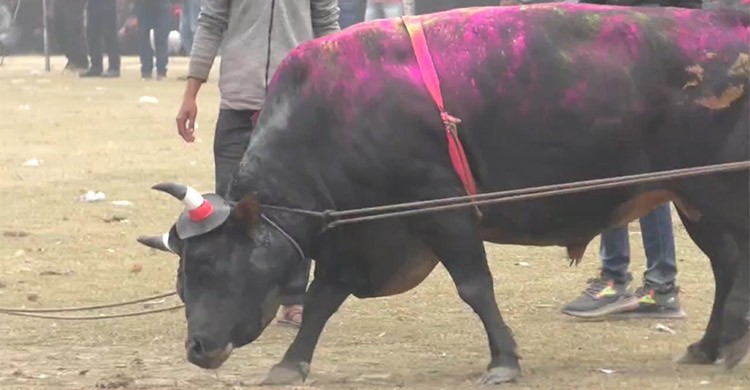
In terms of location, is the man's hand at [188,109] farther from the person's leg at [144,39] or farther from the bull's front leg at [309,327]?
the person's leg at [144,39]

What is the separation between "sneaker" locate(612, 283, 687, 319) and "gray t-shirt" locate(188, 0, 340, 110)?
1910 mm

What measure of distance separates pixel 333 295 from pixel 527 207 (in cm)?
80

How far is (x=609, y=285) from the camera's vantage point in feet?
24.0

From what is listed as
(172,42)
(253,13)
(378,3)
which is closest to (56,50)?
(172,42)

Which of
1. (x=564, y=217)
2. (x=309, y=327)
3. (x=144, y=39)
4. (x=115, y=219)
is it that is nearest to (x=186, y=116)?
(x=309, y=327)

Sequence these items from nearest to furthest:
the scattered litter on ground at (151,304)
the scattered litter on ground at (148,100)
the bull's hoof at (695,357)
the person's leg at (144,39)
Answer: the bull's hoof at (695,357), the scattered litter on ground at (151,304), the scattered litter on ground at (148,100), the person's leg at (144,39)

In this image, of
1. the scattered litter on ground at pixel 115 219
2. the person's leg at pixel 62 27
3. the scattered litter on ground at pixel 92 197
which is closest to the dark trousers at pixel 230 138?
the scattered litter on ground at pixel 115 219

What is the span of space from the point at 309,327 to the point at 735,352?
5.26 feet

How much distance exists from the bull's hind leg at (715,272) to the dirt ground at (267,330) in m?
0.12

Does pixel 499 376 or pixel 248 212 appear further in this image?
pixel 499 376

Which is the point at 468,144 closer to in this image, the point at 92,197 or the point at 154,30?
the point at 92,197

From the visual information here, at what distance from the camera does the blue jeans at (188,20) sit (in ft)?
83.1

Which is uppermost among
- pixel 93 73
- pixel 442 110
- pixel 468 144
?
pixel 442 110

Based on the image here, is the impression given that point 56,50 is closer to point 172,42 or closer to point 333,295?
point 172,42
